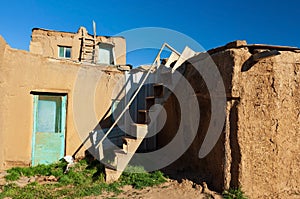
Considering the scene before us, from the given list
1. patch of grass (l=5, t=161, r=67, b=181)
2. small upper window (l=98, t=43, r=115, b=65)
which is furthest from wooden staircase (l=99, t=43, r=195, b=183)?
small upper window (l=98, t=43, r=115, b=65)

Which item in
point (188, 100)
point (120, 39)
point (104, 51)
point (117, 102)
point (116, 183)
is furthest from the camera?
point (120, 39)

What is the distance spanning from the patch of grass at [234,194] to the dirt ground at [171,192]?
0.41 ft

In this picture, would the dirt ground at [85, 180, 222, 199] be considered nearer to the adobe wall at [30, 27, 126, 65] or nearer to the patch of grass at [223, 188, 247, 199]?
the patch of grass at [223, 188, 247, 199]

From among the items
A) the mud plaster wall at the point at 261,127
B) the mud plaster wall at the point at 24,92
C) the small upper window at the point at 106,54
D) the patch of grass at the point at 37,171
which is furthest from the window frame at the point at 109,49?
the mud plaster wall at the point at 261,127

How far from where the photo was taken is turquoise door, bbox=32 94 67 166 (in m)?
6.06

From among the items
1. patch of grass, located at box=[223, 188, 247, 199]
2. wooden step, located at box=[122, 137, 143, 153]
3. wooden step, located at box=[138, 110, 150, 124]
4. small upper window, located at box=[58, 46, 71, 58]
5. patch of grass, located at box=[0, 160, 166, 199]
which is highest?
small upper window, located at box=[58, 46, 71, 58]

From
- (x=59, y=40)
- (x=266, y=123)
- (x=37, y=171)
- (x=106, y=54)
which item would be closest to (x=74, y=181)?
(x=37, y=171)

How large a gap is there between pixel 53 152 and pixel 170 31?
4969 millimetres

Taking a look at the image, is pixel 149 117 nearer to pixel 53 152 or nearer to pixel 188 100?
pixel 188 100

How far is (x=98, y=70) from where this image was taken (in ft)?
23.0

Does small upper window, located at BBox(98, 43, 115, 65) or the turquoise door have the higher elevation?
small upper window, located at BBox(98, 43, 115, 65)

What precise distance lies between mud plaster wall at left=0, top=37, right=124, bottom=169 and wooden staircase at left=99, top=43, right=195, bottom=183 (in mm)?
1851

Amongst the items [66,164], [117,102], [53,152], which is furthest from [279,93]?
[53,152]

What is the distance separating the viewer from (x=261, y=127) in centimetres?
402
